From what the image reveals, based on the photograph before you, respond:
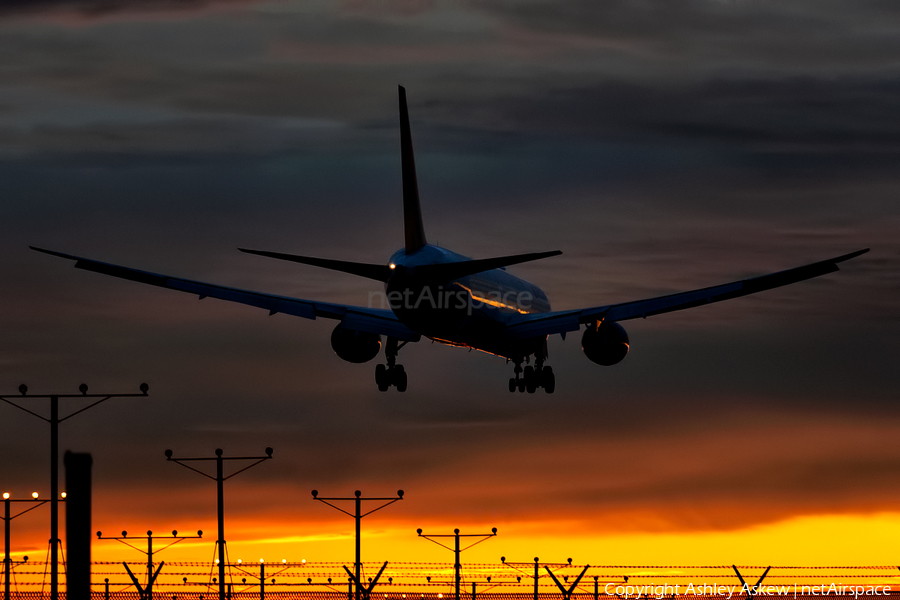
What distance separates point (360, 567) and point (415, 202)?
60.3 feet

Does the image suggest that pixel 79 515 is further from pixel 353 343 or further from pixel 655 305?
pixel 353 343

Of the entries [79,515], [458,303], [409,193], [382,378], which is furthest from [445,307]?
[79,515]

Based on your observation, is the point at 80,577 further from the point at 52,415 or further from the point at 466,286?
the point at 466,286

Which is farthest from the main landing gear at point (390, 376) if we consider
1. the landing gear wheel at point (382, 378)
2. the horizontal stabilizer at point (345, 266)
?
the horizontal stabilizer at point (345, 266)

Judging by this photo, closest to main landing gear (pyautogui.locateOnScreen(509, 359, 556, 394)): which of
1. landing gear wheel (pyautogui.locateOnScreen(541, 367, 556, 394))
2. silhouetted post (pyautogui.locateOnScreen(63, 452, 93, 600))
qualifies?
landing gear wheel (pyautogui.locateOnScreen(541, 367, 556, 394))

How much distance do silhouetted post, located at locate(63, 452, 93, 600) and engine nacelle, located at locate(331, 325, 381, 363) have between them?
176 ft

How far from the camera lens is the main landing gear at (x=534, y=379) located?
71.2m

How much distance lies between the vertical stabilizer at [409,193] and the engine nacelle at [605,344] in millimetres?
10091

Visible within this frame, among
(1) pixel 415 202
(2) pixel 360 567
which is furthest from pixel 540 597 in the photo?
(1) pixel 415 202

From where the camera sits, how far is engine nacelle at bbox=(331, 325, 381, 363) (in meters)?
67.9

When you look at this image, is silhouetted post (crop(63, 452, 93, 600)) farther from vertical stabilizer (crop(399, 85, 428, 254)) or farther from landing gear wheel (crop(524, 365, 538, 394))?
landing gear wheel (crop(524, 365, 538, 394))

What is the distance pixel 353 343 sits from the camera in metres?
67.9

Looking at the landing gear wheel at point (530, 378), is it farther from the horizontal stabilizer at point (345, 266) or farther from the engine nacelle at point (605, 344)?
the horizontal stabilizer at point (345, 266)

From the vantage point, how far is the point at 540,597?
253 ft
